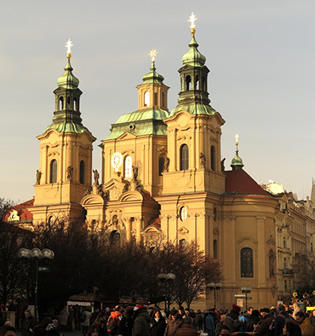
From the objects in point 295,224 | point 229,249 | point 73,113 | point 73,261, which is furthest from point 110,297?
point 295,224

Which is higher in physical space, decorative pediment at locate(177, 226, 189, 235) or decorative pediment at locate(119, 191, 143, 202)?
decorative pediment at locate(119, 191, 143, 202)

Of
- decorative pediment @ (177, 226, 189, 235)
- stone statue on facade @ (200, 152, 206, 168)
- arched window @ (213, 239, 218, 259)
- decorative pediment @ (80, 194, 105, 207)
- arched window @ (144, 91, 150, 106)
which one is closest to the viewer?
decorative pediment @ (177, 226, 189, 235)

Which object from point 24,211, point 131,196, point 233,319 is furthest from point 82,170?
point 233,319

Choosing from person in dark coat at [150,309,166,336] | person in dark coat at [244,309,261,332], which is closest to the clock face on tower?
person in dark coat at [150,309,166,336]

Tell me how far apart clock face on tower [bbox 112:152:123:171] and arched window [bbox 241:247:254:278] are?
812 inches

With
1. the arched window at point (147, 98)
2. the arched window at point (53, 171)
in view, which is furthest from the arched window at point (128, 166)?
the arched window at point (53, 171)

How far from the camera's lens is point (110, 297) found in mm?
54344

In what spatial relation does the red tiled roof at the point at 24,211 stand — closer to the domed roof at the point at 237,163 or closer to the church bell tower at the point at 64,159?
the church bell tower at the point at 64,159

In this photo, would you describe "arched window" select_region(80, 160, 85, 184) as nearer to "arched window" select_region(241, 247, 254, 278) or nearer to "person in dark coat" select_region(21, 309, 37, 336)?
"arched window" select_region(241, 247, 254, 278)

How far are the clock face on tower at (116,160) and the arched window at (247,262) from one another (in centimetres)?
2062

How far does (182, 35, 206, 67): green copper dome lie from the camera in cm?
8356

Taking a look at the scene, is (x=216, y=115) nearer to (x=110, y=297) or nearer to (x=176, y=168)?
(x=176, y=168)

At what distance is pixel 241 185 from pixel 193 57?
52.9 ft

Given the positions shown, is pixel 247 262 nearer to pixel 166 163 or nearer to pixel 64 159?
pixel 166 163
